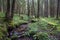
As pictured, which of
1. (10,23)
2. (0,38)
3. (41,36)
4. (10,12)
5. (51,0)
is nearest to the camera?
(0,38)

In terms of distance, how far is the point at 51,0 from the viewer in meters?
39.4

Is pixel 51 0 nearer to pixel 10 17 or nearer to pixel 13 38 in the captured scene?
pixel 10 17

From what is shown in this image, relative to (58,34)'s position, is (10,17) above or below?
above

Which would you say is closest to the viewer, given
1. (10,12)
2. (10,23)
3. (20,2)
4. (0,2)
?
(10,23)

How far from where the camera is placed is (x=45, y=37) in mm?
10227

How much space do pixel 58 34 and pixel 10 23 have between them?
17.3 feet

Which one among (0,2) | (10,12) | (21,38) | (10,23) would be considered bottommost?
(21,38)

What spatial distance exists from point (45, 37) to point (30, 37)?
5.26ft

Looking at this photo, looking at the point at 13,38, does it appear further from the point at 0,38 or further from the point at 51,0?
the point at 51,0

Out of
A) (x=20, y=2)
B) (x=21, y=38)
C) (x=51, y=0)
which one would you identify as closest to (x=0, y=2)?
(x=20, y=2)

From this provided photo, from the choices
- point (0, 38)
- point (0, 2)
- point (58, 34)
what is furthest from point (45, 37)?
point (0, 2)

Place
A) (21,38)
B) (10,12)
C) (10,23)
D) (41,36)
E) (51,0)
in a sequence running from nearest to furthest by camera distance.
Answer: (41,36), (21,38), (10,23), (10,12), (51,0)

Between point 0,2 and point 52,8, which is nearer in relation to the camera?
point 0,2

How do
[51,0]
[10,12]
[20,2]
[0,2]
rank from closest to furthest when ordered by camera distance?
[10,12]
[0,2]
[20,2]
[51,0]
